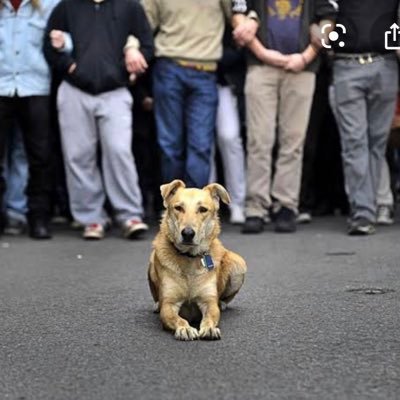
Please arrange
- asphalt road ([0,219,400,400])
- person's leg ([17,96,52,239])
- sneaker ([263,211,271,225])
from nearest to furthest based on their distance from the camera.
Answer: asphalt road ([0,219,400,400]) < person's leg ([17,96,52,239]) < sneaker ([263,211,271,225])

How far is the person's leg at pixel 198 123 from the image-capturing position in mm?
9562

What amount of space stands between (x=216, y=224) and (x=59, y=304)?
1.13 metres

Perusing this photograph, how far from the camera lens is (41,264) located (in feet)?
26.5

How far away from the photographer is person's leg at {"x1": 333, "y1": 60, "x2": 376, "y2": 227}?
930 centimetres

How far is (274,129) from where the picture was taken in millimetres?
9664

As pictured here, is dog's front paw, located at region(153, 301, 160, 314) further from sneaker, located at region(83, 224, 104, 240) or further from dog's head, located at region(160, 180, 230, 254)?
sneaker, located at region(83, 224, 104, 240)

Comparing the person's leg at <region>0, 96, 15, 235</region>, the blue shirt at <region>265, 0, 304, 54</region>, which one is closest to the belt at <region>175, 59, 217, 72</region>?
the blue shirt at <region>265, 0, 304, 54</region>

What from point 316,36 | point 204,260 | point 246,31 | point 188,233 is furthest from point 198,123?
point 188,233

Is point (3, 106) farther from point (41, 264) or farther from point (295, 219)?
point (295, 219)

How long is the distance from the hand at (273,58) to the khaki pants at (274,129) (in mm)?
74

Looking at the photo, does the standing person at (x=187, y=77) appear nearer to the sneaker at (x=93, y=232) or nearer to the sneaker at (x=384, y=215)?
the sneaker at (x=93, y=232)

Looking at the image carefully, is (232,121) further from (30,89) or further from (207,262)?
(207,262)

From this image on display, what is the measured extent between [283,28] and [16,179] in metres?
2.72

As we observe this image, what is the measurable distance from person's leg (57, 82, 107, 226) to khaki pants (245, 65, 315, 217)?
134cm
